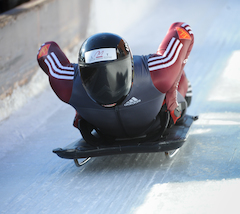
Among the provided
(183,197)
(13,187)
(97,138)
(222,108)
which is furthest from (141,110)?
(222,108)

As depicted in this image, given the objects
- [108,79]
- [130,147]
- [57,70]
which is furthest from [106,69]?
[130,147]

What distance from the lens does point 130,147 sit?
261 cm

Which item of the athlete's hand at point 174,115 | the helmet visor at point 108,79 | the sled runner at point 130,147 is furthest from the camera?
the athlete's hand at point 174,115

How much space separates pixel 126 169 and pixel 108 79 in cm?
76

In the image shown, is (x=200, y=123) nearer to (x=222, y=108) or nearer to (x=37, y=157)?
(x=222, y=108)

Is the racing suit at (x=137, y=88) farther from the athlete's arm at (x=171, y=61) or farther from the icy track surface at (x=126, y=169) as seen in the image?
the icy track surface at (x=126, y=169)

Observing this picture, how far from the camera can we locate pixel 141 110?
8.52 ft

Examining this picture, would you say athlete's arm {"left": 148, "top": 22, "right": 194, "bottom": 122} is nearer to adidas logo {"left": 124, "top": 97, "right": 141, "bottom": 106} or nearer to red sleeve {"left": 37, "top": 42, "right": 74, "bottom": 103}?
adidas logo {"left": 124, "top": 97, "right": 141, "bottom": 106}

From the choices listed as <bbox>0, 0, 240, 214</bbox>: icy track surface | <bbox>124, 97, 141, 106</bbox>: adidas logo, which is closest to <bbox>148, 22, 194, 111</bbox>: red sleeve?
<bbox>124, 97, 141, 106</bbox>: adidas logo

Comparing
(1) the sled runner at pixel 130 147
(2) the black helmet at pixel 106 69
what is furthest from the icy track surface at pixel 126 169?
(2) the black helmet at pixel 106 69

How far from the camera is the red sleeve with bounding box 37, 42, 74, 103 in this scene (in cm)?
252

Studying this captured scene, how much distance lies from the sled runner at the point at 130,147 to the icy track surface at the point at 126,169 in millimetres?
159

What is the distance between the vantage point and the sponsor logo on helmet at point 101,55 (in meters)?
2.26

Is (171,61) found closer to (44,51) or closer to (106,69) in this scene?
(106,69)
